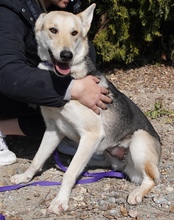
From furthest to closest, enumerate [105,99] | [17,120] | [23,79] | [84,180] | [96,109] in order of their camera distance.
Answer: [17,120] < [84,180] < [105,99] < [96,109] < [23,79]

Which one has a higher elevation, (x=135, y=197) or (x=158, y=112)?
(x=135, y=197)

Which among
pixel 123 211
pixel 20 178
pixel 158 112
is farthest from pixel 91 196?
pixel 158 112

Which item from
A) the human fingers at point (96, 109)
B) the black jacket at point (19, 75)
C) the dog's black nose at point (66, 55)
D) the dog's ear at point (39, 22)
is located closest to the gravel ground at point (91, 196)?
the human fingers at point (96, 109)

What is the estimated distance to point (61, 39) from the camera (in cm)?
326

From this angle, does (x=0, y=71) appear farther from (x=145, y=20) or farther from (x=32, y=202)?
(x=145, y=20)

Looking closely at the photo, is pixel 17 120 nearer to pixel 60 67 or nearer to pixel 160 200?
pixel 60 67

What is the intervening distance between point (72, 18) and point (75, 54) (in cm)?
32

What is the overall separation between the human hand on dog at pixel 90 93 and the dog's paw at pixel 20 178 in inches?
35.8

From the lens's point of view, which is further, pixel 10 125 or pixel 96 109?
pixel 10 125

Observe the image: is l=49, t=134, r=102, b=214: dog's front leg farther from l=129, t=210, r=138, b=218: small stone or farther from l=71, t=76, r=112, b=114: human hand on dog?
l=129, t=210, r=138, b=218: small stone

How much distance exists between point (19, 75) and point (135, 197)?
4.59 ft

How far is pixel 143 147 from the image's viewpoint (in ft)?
11.7

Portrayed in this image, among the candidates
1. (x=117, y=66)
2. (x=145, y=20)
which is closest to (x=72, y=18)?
(x=145, y=20)

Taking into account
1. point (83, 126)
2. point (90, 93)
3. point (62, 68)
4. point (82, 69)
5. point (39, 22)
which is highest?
point (39, 22)
